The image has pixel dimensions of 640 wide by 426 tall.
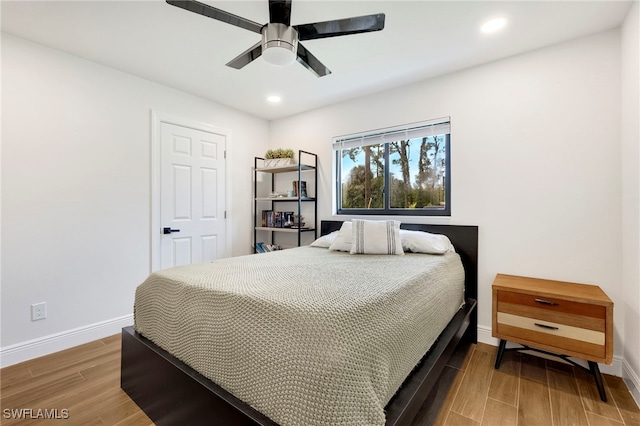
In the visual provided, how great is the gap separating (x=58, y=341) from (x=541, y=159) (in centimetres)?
408

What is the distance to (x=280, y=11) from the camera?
1.59 metres

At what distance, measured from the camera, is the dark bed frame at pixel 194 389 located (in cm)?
104

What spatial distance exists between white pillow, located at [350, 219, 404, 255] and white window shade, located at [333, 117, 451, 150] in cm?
98

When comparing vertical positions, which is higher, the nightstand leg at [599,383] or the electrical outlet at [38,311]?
the electrical outlet at [38,311]

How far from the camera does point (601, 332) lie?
5.51 feet

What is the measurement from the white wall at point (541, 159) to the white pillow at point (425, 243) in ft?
1.01

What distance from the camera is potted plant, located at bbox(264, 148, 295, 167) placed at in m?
3.46

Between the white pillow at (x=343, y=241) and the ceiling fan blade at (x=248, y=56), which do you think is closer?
the ceiling fan blade at (x=248, y=56)

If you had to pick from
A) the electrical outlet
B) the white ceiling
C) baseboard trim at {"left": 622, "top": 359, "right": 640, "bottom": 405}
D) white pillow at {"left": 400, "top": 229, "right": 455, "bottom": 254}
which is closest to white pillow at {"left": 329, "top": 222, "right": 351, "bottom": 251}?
white pillow at {"left": 400, "top": 229, "right": 455, "bottom": 254}

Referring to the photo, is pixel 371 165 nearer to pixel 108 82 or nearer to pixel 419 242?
pixel 419 242

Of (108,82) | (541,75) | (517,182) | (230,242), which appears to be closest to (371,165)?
(517,182)

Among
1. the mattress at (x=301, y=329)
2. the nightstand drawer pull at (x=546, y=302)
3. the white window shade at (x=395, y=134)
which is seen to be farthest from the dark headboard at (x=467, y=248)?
the white window shade at (x=395, y=134)

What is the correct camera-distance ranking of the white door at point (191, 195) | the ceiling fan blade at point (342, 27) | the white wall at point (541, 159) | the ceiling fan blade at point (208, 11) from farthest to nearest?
the white door at point (191, 195) < the white wall at point (541, 159) < the ceiling fan blade at point (342, 27) < the ceiling fan blade at point (208, 11)

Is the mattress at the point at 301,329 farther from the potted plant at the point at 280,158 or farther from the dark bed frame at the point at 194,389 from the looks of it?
the potted plant at the point at 280,158
